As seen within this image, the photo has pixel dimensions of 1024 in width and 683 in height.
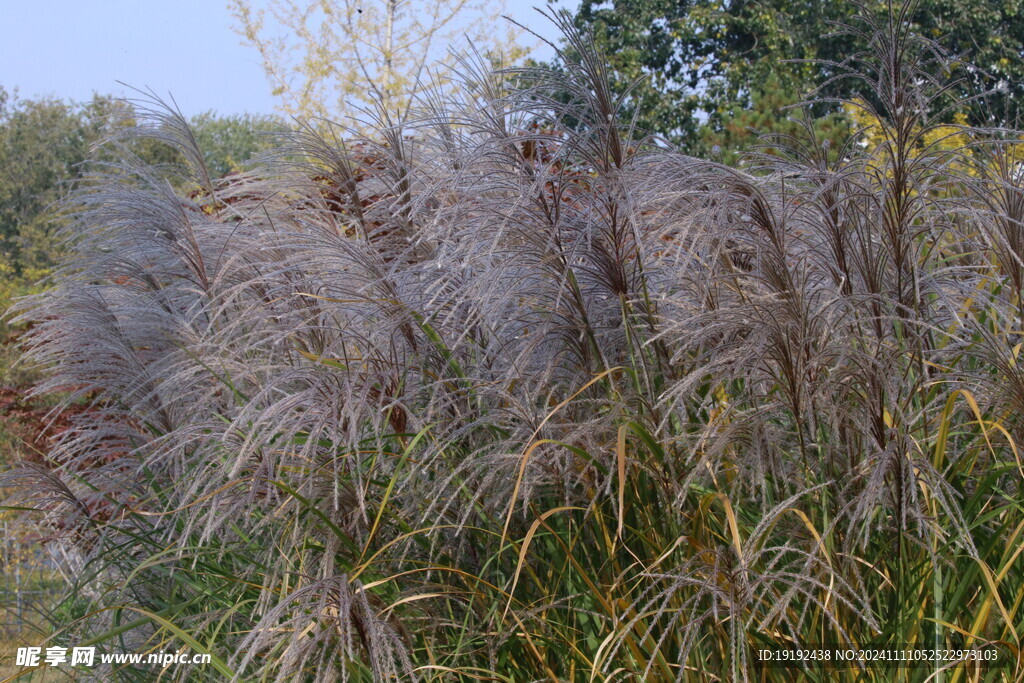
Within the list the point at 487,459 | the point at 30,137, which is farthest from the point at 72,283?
the point at 30,137

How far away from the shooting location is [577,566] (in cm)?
239

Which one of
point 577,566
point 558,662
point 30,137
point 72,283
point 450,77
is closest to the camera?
point 577,566

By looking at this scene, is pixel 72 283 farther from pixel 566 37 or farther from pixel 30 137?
pixel 30 137

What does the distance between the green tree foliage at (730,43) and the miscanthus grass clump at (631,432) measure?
19637mm

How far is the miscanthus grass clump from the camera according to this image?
226 centimetres

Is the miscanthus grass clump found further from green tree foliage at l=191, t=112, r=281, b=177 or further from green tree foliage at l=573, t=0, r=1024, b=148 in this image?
green tree foliage at l=191, t=112, r=281, b=177

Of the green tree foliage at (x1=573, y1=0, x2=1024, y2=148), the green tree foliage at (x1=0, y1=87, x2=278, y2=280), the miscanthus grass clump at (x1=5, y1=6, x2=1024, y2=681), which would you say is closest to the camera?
the miscanthus grass clump at (x1=5, y1=6, x2=1024, y2=681)

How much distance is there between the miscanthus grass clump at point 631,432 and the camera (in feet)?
7.41

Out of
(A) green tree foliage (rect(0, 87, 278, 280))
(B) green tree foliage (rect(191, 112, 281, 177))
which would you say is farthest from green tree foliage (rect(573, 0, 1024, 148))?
(B) green tree foliage (rect(191, 112, 281, 177))

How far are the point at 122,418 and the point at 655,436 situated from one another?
109 inches

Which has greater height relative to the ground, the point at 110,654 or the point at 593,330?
the point at 593,330

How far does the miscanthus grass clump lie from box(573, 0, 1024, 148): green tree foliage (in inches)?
773

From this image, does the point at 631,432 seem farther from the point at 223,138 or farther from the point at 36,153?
the point at 223,138

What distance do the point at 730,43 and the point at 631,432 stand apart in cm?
2483
